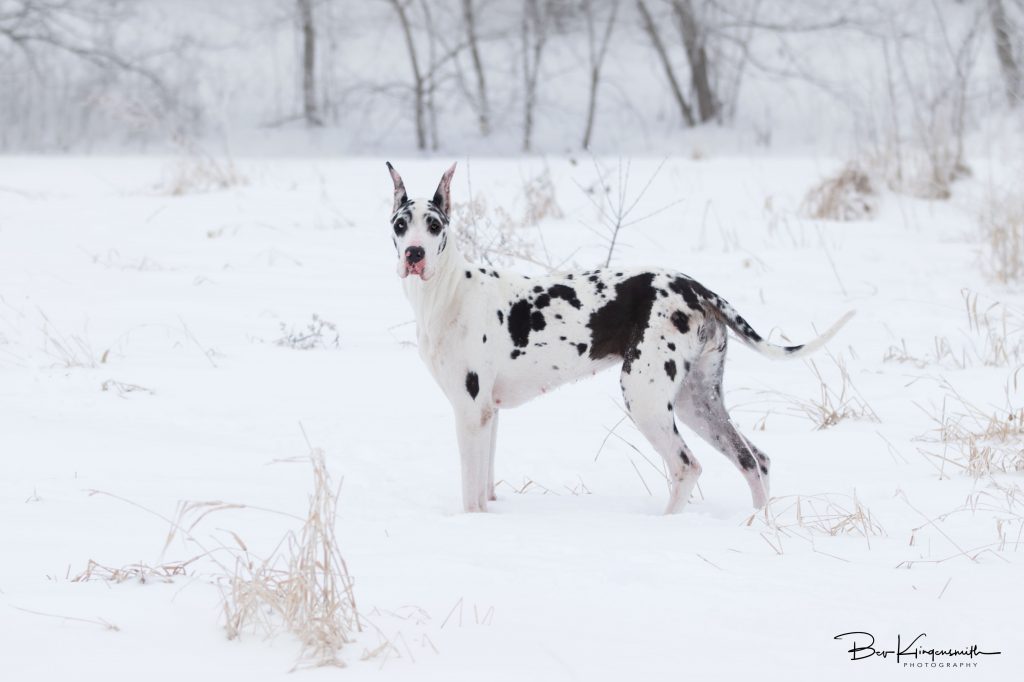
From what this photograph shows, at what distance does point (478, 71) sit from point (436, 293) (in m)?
15.2

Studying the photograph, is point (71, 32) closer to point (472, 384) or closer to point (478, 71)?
point (478, 71)

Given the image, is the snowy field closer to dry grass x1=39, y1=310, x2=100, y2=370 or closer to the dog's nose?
dry grass x1=39, y1=310, x2=100, y2=370

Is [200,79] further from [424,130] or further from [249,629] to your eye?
[249,629]

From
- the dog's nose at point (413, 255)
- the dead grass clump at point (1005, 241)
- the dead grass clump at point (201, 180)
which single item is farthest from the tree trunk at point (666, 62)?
the dog's nose at point (413, 255)

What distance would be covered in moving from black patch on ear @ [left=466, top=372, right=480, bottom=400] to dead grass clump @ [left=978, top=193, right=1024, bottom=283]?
640 cm

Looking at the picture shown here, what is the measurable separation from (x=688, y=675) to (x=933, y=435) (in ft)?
11.6

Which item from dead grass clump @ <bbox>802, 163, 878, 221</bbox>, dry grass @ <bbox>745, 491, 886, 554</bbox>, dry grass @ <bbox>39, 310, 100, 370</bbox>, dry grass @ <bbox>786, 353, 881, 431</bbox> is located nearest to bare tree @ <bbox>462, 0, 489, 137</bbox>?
dead grass clump @ <bbox>802, 163, 878, 221</bbox>

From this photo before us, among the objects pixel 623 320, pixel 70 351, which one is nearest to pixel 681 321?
pixel 623 320

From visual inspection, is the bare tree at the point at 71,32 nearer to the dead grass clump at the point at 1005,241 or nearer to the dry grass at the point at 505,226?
the dry grass at the point at 505,226

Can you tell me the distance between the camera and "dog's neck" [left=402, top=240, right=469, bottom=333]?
16.0 feet

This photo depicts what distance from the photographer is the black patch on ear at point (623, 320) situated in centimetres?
486

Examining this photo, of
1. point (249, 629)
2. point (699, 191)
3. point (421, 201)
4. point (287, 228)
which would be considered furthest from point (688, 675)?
point (699, 191)

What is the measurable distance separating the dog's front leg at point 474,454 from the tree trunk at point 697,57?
1548 centimetres

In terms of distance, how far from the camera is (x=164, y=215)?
1224cm
